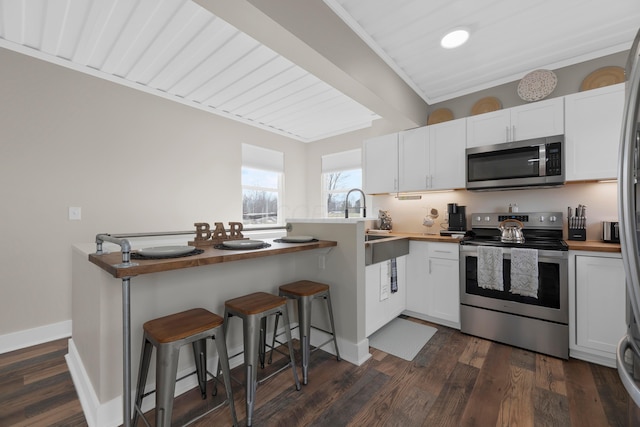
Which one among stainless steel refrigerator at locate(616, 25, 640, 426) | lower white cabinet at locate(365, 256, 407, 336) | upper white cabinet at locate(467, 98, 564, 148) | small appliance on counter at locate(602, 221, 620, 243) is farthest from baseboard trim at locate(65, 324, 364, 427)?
upper white cabinet at locate(467, 98, 564, 148)

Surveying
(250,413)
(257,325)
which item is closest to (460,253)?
(257,325)

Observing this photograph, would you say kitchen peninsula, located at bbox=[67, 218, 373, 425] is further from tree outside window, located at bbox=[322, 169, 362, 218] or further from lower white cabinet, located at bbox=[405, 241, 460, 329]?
tree outside window, located at bbox=[322, 169, 362, 218]

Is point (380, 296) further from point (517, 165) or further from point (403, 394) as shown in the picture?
point (517, 165)

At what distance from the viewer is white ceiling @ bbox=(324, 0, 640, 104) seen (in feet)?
6.33

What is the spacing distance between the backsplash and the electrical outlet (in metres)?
3.54

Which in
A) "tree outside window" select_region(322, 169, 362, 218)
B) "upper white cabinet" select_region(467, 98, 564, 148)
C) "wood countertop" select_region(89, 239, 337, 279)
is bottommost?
"wood countertop" select_region(89, 239, 337, 279)

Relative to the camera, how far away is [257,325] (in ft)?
5.29

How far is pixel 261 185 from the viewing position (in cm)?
466

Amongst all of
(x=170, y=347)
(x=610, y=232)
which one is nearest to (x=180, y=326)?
(x=170, y=347)

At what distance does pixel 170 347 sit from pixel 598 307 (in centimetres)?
297

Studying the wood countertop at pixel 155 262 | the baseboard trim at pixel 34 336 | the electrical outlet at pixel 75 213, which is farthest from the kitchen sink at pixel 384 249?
the baseboard trim at pixel 34 336

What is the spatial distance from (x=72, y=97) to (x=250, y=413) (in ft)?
10.9

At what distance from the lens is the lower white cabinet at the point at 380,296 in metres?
2.41

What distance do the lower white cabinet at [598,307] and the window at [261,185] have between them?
397 cm
